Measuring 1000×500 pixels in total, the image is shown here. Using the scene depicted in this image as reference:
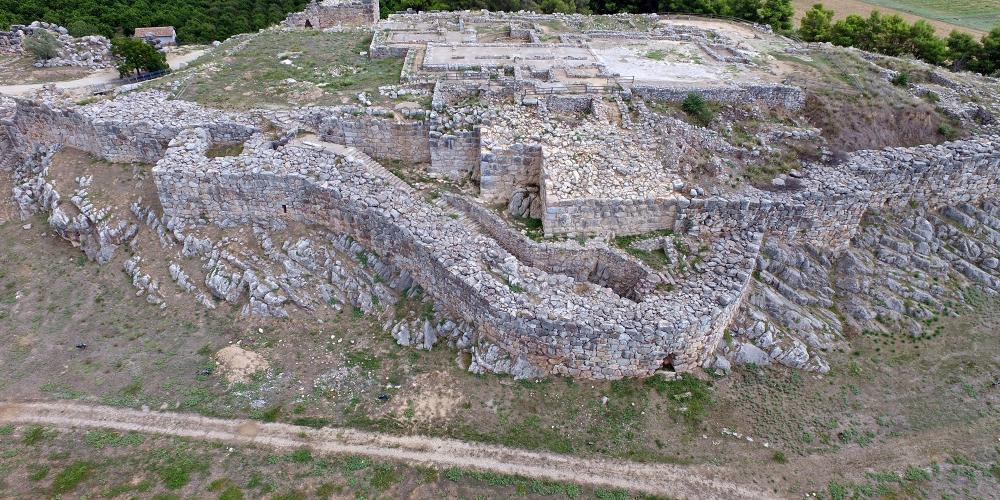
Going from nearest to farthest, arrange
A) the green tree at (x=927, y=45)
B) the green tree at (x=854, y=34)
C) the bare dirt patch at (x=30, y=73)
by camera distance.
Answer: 1. the bare dirt patch at (x=30, y=73)
2. the green tree at (x=927, y=45)
3. the green tree at (x=854, y=34)

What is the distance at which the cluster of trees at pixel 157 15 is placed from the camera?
131 feet

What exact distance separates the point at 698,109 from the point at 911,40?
67.2 feet

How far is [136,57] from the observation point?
2650cm

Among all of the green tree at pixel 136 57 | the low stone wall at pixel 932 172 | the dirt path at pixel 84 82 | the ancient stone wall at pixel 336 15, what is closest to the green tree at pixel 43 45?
the dirt path at pixel 84 82

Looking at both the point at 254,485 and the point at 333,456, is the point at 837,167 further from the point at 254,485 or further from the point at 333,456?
the point at 254,485

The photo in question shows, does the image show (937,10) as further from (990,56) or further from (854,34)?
(854,34)

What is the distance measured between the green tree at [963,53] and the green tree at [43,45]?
5005 cm

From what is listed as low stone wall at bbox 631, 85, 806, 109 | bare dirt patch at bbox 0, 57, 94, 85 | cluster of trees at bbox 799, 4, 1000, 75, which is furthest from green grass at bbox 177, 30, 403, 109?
cluster of trees at bbox 799, 4, 1000, 75

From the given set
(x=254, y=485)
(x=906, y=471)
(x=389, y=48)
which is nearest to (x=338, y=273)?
(x=254, y=485)

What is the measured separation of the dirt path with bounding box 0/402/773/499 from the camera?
1364 cm

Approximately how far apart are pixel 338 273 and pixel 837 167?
61.8 ft

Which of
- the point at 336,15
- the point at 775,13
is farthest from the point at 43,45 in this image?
the point at 775,13

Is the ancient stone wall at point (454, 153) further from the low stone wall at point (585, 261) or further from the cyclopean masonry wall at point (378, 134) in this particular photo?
the low stone wall at point (585, 261)

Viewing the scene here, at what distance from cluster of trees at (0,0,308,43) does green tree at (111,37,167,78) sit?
46.7ft
